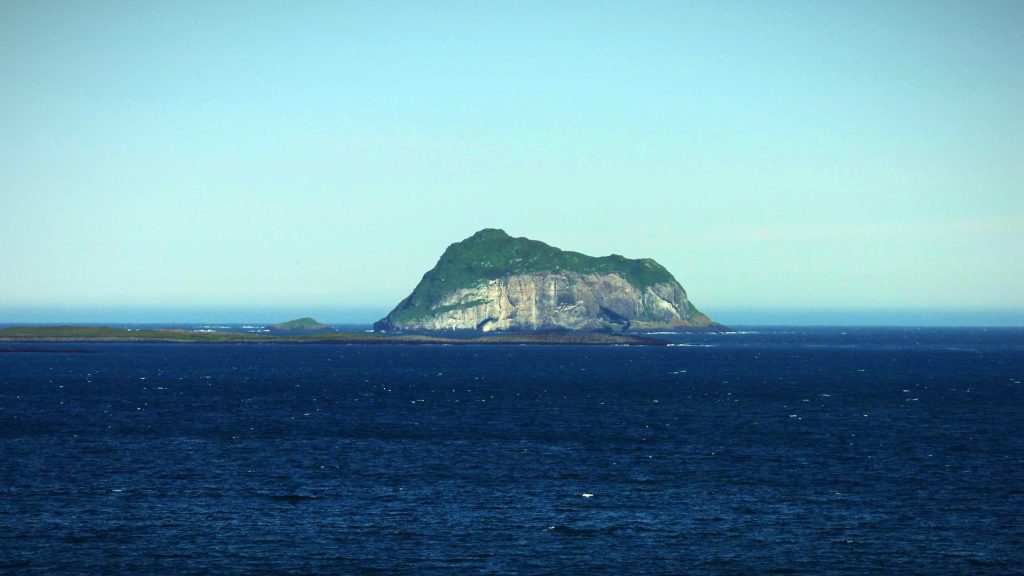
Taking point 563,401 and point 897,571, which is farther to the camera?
point 563,401

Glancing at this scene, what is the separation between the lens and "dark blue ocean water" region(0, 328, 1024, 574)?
154 feet

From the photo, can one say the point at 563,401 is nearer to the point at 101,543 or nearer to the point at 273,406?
the point at 273,406

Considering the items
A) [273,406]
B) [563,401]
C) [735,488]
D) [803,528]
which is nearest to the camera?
[803,528]

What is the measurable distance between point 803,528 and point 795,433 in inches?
1558

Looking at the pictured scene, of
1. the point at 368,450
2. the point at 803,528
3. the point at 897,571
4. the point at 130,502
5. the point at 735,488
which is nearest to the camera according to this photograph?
the point at 897,571

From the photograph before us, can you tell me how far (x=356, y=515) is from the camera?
5469cm

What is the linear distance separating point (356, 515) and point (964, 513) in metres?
31.1

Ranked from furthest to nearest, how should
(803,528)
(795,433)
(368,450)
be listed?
1. (795,433)
2. (368,450)
3. (803,528)

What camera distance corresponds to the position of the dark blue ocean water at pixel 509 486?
47.0m

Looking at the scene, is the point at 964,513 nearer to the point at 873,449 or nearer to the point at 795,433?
the point at 873,449

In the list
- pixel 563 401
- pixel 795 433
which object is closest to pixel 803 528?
pixel 795 433

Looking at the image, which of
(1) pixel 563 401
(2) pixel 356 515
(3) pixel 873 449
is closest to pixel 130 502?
(2) pixel 356 515

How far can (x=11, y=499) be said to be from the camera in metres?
57.7

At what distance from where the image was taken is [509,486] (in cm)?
6294
